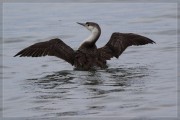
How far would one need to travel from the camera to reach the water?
35.1ft

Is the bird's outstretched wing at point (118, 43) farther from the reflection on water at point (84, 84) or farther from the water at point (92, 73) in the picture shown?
the reflection on water at point (84, 84)

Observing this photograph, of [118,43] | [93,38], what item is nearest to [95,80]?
[93,38]

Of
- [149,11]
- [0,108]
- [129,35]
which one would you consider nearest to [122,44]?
[129,35]

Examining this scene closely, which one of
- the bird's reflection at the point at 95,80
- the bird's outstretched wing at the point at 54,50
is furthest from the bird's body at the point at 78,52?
the bird's reflection at the point at 95,80

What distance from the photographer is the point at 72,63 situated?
1414 cm

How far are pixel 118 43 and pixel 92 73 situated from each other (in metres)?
1.66

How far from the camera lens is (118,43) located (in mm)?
14844

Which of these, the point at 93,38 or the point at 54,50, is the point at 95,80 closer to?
the point at 54,50

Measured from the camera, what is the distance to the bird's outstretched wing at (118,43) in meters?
14.6

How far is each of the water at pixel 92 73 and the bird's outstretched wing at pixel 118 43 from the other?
0.69 ft

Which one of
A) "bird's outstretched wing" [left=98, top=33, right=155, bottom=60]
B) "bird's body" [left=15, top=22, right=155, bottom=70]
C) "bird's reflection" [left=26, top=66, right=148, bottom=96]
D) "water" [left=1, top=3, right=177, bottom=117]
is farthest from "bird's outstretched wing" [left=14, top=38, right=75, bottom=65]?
"bird's outstretched wing" [left=98, top=33, right=155, bottom=60]

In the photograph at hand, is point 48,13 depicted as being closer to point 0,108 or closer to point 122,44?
point 122,44

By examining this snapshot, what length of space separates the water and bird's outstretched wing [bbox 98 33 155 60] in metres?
0.21

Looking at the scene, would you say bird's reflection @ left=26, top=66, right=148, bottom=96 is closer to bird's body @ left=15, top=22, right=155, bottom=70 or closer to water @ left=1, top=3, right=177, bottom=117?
water @ left=1, top=3, right=177, bottom=117
